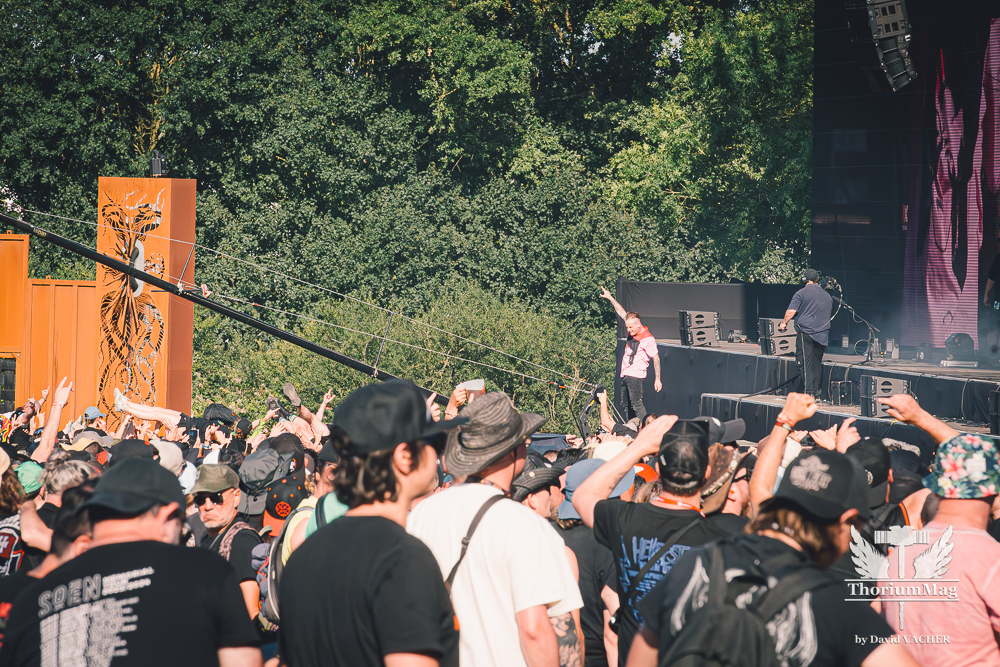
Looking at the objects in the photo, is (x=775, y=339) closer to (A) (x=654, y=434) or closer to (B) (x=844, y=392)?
(B) (x=844, y=392)

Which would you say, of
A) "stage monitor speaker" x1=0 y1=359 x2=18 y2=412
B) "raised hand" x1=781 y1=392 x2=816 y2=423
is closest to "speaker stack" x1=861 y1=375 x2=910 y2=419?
"raised hand" x1=781 y1=392 x2=816 y2=423

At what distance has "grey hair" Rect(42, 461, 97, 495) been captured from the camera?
14.2 ft

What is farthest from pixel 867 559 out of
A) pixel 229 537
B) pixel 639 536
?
pixel 229 537

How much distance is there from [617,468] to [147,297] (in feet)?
46.1

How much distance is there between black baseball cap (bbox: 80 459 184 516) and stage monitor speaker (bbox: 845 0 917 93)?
14350mm

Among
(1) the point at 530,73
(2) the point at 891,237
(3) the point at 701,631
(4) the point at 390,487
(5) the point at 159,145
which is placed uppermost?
(1) the point at 530,73

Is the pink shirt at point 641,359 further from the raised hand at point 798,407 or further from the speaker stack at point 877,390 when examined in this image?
the raised hand at point 798,407

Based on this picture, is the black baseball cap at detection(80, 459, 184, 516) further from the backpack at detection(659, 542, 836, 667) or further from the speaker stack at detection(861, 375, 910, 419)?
the speaker stack at detection(861, 375, 910, 419)

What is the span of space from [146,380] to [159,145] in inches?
706

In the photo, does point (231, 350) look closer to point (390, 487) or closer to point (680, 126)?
point (680, 126)

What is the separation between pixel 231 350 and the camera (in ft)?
99.4

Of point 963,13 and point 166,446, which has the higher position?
point 963,13

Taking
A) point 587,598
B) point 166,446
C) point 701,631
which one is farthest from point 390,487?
point 166,446

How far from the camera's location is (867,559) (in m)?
3.51
